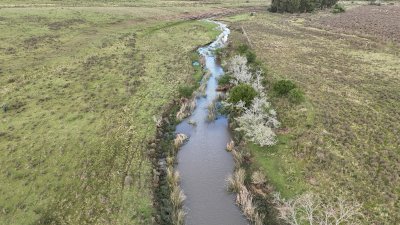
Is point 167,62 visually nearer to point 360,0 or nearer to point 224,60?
point 224,60

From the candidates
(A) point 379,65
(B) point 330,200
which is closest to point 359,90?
(A) point 379,65

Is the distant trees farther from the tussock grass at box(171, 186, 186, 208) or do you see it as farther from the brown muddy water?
the tussock grass at box(171, 186, 186, 208)

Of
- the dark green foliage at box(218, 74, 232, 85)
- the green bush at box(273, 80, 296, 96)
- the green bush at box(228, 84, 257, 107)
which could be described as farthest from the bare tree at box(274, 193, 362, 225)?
the dark green foliage at box(218, 74, 232, 85)

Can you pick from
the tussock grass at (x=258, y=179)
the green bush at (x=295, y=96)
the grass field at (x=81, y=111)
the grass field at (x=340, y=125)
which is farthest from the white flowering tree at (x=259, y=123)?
the grass field at (x=81, y=111)

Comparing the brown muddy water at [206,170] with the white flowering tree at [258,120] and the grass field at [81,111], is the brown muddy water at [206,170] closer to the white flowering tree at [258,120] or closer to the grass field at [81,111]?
the white flowering tree at [258,120]

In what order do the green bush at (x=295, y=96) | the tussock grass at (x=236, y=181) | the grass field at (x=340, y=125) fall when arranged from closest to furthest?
the grass field at (x=340, y=125) → the tussock grass at (x=236, y=181) → the green bush at (x=295, y=96)

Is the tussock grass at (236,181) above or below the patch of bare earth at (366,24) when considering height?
below

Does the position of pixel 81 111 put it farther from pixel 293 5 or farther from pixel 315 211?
pixel 293 5

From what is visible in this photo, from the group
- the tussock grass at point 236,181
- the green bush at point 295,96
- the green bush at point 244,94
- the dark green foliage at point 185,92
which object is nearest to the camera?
the tussock grass at point 236,181
